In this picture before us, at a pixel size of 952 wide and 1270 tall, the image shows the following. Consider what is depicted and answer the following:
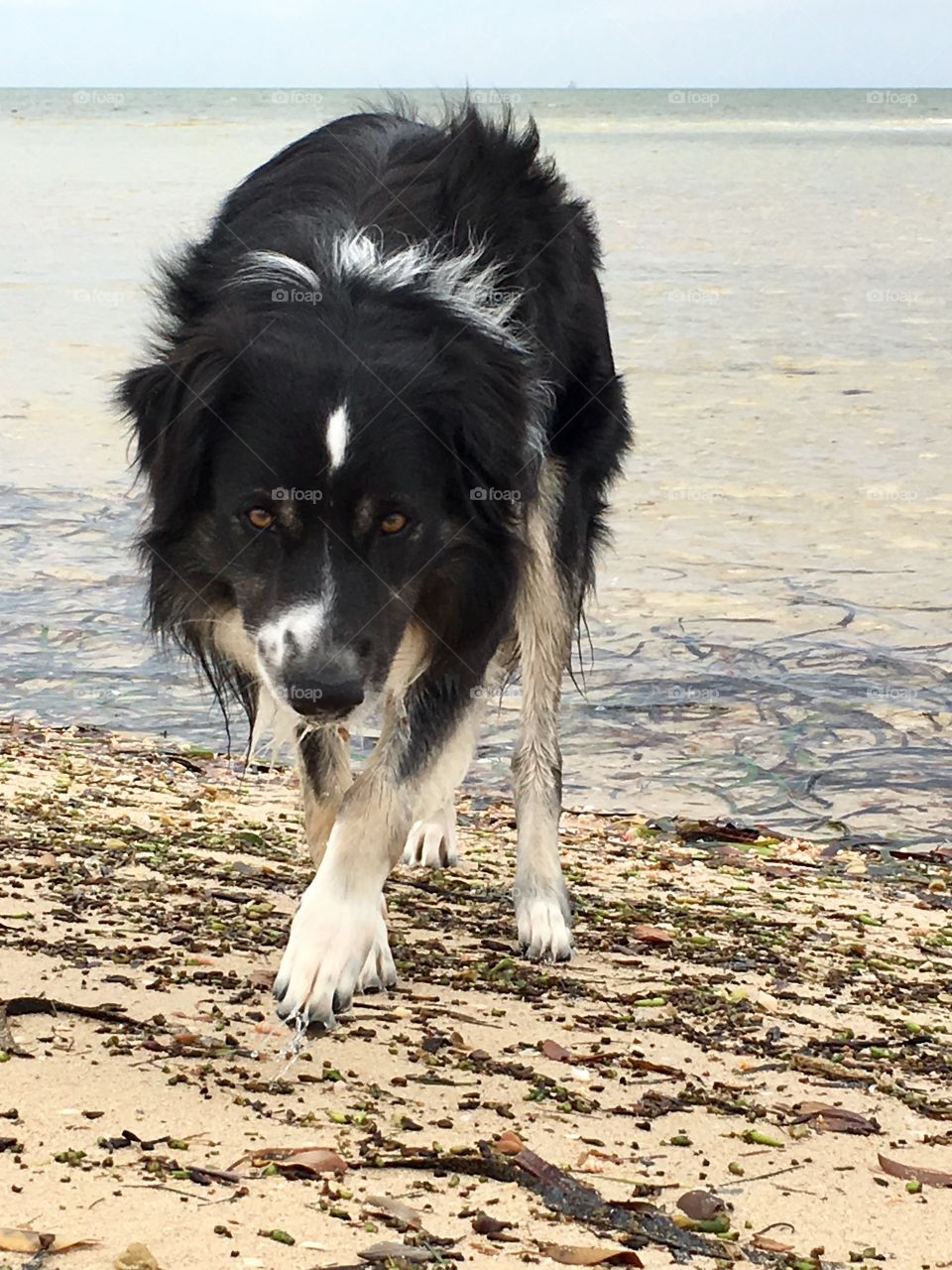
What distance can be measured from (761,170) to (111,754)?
142ft

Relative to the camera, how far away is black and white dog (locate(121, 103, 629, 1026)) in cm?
399

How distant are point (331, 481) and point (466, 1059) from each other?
4.38ft

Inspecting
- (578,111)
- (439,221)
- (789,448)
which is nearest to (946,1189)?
(439,221)

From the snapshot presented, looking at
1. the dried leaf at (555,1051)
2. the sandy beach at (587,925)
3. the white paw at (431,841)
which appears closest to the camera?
the sandy beach at (587,925)

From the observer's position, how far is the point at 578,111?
9712 cm

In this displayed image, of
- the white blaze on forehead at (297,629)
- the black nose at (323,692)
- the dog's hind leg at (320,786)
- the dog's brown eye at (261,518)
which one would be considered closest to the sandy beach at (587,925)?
the dog's hind leg at (320,786)

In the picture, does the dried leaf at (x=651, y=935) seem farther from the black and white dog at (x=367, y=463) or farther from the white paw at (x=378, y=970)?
the white paw at (x=378, y=970)

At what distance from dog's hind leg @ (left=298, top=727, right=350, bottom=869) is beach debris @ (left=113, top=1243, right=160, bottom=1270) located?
2249 mm

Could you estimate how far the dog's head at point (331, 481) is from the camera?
3957 millimetres

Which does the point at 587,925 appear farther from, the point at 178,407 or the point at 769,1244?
the point at 769,1244

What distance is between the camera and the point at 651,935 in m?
5.02

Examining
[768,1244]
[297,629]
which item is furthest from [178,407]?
[768,1244]

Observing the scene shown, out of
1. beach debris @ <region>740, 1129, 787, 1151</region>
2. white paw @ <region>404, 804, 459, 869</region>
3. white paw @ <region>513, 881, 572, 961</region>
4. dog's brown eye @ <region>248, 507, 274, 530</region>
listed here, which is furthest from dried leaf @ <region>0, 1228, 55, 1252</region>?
white paw @ <region>404, 804, 459, 869</region>

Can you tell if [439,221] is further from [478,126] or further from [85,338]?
[85,338]
